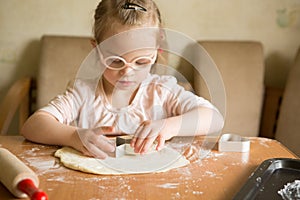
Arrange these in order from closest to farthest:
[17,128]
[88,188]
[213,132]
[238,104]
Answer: [88,188]
[213,132]
[238,104]
[17,128]

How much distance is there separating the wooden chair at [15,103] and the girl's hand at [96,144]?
0.70 m

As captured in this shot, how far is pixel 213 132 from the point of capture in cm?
118

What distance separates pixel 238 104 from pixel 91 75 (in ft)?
3.00

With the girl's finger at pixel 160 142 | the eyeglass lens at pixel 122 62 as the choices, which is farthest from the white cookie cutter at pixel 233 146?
the eyeglass lens at pixel 122 62

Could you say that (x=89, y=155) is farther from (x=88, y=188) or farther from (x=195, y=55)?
(x=195, y=55)

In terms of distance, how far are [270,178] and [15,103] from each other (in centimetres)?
116

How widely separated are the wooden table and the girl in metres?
0.07

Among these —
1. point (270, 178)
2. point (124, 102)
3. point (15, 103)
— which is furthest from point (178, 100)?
point (15, 103)

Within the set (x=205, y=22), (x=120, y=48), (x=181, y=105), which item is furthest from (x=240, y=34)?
(x=120, y=48)

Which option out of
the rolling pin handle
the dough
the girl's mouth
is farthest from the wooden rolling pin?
the girl's mouth

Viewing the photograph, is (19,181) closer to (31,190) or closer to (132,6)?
(31,190)

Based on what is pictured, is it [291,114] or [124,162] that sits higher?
[124,162]

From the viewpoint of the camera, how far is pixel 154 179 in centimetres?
87

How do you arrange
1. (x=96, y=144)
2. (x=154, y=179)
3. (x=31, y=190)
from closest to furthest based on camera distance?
(x=31, y=190), (x=154, y=179), (x=96, y=144)
